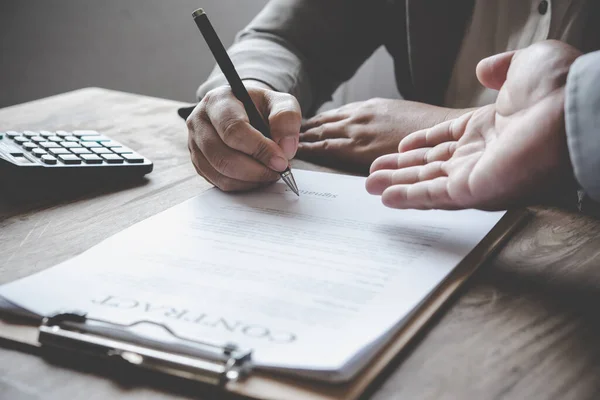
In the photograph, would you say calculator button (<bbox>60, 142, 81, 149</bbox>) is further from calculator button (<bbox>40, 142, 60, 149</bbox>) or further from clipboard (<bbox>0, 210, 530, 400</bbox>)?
clipboard (<bbox>0, 210, 530, 400</bbox>)

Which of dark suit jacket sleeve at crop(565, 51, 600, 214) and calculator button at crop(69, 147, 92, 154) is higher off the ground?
calculator button at crop(69, 147, 92, 154)

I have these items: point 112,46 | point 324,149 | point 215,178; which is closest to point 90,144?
point 215,178

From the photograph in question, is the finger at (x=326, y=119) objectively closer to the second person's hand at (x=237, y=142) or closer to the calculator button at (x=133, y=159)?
the second person's hand at (x=237, y=142)

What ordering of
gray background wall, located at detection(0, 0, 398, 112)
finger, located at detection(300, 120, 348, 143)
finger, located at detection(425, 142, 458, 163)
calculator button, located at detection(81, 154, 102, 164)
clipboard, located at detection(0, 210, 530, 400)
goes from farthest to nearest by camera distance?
1. gray background wall, located at detection(0, 0, 398, 112)
2. finger, located at detection(300, 120, 348, 143)
3. calculator button, located at detection(81, 154, 102, 164)
4. finger, located at detection(425, 142, 458, 163)
5. clipboard, located at detection(0, 210, 530, 400)

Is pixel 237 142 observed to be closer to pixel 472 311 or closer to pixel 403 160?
pixel 403 160

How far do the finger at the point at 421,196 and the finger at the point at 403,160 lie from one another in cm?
7

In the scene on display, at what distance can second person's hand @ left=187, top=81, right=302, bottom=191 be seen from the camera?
63 centimetres

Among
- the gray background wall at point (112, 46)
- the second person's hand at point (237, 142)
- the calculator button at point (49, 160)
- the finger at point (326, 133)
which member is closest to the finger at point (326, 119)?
the finger at point (326, 133)

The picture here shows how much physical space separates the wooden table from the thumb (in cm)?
14

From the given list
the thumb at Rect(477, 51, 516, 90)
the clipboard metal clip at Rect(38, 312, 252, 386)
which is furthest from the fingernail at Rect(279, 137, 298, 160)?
the clipboard metal clip at Rect(38, 312, 252, 386)

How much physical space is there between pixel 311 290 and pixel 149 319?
0.11 metres

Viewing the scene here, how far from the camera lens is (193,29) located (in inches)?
76.5

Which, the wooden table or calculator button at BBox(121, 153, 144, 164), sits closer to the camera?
the wooden table

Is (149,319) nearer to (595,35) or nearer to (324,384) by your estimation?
(324,384)
